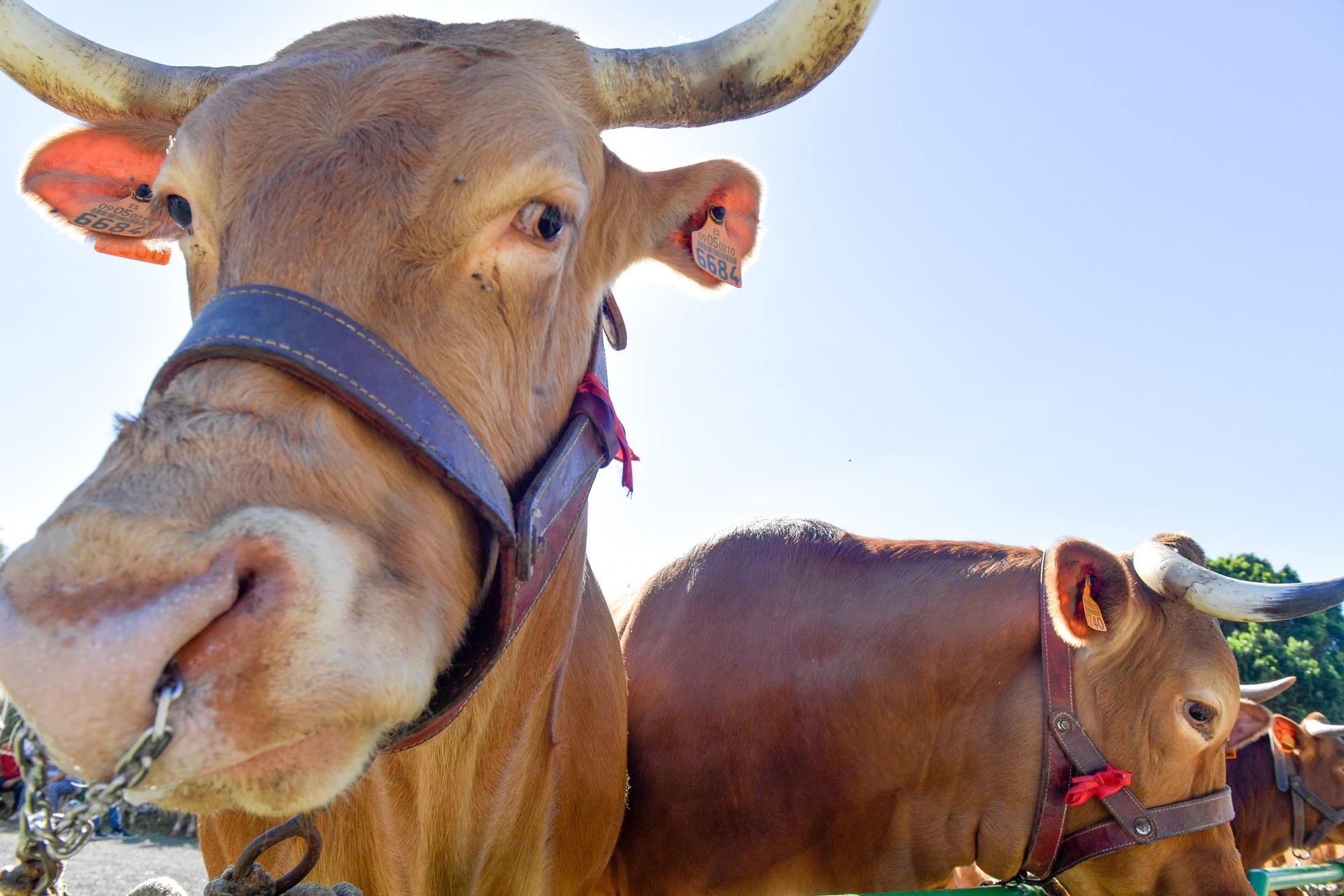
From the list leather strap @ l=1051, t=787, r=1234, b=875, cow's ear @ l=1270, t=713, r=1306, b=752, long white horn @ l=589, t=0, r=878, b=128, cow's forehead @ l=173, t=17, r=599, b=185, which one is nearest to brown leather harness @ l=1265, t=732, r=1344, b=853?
cow's ear @ l=1270, t=713, r=1306, b=752

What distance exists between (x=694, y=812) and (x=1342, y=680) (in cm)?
1976

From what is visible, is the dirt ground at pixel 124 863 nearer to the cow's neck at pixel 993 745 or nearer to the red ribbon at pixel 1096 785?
the cow's neck at pixel 993 745

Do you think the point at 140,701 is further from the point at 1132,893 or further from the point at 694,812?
the point at 1132,893

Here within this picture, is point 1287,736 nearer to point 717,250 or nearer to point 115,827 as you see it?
point 717,250

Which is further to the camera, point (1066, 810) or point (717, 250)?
point (1066, 810)

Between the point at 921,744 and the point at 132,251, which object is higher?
the point at 132,251

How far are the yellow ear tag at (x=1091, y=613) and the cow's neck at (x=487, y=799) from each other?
2.04 m

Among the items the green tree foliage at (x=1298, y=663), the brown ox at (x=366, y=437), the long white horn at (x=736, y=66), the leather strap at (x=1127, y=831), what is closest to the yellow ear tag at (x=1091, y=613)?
the leather strap at (x=1127, y=831)

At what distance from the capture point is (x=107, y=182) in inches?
115

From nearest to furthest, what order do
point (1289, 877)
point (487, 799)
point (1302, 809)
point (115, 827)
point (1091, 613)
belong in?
point (487, 799) < point (1091, 613) < point (1289, 877) < point (1302, 809) < point (115, 827)

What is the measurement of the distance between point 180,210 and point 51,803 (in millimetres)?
→ 1394

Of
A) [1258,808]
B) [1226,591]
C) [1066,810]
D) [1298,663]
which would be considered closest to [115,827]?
[1258,808]

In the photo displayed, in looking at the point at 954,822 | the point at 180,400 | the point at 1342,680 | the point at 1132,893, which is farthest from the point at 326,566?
the point at 1342,680

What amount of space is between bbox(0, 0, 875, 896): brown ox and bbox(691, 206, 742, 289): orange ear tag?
0.15 ft
